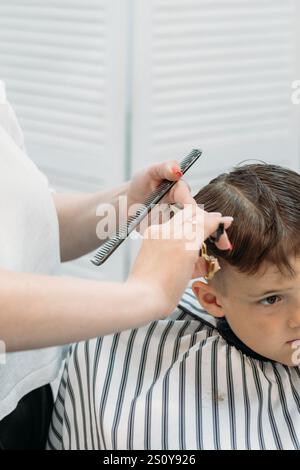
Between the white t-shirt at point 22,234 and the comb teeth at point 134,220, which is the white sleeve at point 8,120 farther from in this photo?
the comb teeth at point 134,220

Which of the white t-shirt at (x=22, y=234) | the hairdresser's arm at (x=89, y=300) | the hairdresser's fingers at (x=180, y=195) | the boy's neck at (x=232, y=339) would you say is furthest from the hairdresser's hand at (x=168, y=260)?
the boy's neck at (x=232, y=339)

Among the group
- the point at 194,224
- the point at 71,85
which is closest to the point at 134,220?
the point at 194,224

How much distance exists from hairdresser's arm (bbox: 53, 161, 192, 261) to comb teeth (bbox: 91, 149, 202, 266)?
2.2 inches

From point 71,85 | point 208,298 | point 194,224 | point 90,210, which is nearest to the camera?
point 194,224

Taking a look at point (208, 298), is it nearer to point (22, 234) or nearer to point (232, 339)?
point (232, 339)

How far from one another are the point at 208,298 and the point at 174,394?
190mm

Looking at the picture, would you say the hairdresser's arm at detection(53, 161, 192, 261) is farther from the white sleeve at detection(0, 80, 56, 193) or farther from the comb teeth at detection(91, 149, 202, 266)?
the white sleeve at detection(0, 80, 56, 193)

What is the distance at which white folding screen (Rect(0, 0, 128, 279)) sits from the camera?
240 centimetres

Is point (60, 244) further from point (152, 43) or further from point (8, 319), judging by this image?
point (152, 43)

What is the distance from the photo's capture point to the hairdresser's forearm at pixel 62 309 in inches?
37.1

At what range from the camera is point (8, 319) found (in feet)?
3.07

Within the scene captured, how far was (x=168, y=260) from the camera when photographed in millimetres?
1021

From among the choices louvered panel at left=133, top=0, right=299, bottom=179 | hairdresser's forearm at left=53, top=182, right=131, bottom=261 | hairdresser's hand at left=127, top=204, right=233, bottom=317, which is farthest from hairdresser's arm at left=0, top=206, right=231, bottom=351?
louvered panel at left=133, top=0, right=299, bottom=179
